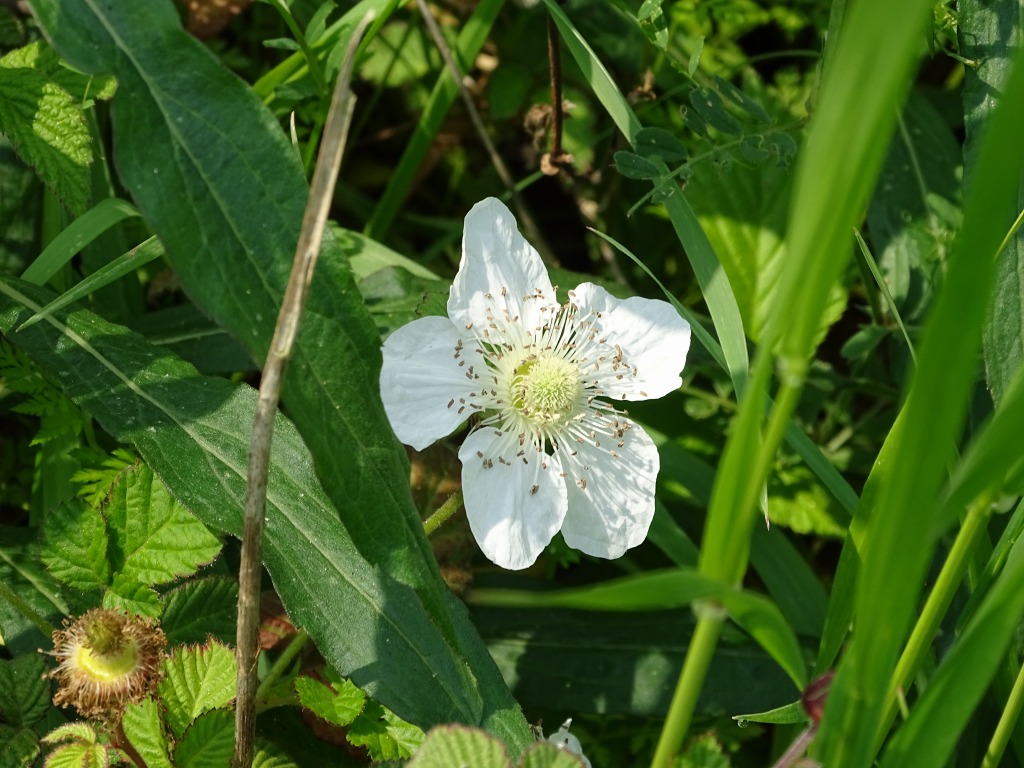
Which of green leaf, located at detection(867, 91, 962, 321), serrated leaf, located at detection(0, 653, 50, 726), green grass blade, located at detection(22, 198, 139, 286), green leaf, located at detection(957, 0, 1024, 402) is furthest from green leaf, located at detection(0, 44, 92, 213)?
green leaf, located at detection(867, 91, 962, 321)

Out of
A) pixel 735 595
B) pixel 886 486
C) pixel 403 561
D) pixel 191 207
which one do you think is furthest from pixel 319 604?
pixel 886 486

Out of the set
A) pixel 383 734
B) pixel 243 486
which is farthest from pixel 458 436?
pixel 383 734

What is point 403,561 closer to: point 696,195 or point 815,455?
point 815,455

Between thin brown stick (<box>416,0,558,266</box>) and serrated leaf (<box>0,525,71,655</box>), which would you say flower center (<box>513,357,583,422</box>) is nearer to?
thin brown stick (<box>416,0,558,266</box>)

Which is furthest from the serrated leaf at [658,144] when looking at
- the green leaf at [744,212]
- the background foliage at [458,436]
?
the green leaf at [744,212]

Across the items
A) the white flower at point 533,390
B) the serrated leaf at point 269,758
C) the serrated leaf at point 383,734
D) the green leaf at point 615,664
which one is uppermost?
the white flower at point 533,390

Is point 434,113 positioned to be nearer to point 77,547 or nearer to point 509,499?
point 509,499

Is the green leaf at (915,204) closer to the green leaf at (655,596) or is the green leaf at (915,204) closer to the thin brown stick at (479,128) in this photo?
the thin brown stick at (479,128)

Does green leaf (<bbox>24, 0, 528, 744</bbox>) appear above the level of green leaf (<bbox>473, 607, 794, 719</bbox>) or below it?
above
